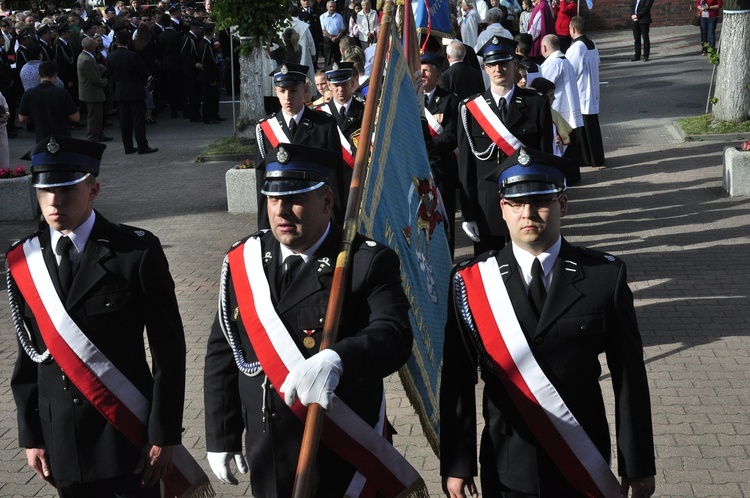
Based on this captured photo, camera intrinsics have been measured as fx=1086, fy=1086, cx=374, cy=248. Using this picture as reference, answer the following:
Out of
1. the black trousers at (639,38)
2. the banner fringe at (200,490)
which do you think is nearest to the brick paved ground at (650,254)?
the banner fringe at (200,490)

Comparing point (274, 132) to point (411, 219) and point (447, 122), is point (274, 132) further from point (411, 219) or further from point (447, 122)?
point (411, 219)

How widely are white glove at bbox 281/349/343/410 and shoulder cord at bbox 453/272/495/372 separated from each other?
69 centimetres

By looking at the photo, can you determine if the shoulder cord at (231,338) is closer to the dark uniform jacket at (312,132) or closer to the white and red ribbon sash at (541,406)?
the white and red ribbon sash at (541,406)

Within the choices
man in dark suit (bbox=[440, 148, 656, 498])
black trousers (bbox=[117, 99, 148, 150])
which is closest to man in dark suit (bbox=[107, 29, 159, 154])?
black trousers (bbox=[117, 99, 148, 150])

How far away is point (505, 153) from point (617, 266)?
4211mm

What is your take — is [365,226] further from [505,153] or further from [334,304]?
[505,153]

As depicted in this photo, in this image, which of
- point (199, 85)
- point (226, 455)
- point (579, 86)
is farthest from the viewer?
point (199, 85)

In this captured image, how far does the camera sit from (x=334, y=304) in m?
3.89

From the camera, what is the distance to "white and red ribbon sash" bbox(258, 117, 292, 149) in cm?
857

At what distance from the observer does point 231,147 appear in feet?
57.6

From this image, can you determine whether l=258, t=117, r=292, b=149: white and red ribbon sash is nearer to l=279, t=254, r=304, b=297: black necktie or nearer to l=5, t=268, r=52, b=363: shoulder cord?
l=5, t=268, r=52, b=363: shoulder cord

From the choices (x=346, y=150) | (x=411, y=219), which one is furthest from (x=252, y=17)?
(x=411, y=219)

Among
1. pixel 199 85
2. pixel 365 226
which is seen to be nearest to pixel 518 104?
pixel 365 226

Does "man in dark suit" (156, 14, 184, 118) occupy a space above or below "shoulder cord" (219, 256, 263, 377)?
above
